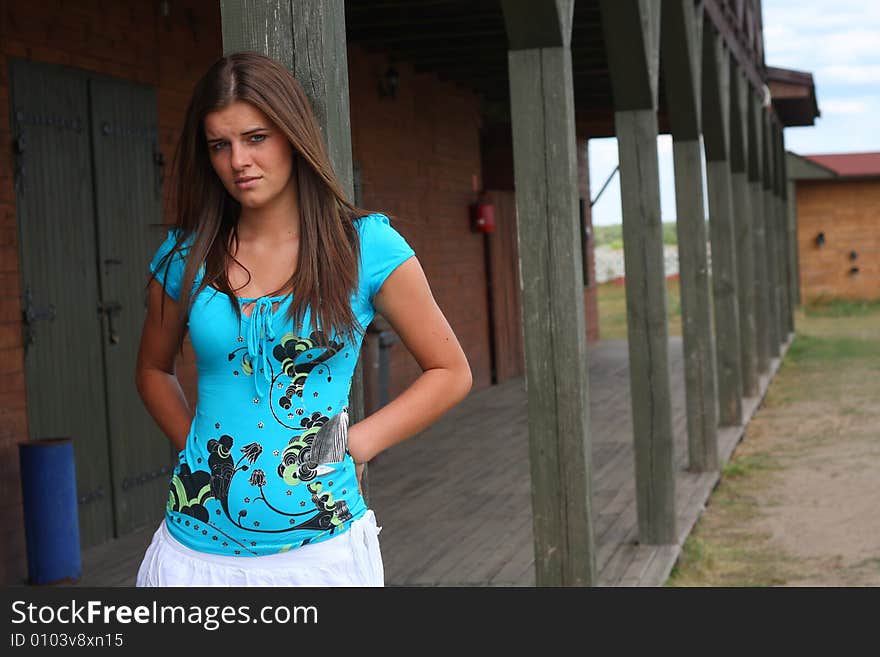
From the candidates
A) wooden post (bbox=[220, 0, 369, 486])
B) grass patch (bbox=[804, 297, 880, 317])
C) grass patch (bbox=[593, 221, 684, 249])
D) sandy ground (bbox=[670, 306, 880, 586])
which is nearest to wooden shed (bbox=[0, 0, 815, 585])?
wooden post (bbox=[220, 0, 369, 486])

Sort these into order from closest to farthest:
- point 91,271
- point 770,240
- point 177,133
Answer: point 91,271, point 177,133, point 770,240

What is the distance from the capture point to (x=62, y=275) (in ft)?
19.2

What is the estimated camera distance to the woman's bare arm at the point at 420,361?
6.72ft

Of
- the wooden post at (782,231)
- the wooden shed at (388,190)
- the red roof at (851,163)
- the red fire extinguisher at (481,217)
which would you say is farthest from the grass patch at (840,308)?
the wooden shed at (388,190)

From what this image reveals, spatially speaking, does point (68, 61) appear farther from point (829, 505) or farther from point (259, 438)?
point (829, 505)

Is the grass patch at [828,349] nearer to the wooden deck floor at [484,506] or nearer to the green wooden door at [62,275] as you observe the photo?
the wooden deck floor at [484,506]

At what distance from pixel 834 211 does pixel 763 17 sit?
11.8m

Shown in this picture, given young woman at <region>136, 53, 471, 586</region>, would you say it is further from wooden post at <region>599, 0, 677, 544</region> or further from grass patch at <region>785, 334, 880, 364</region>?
grass patch at <region>785, 334, 880, 364</region>

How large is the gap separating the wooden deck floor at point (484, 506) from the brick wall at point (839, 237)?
16880mm

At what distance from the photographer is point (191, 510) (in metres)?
1.96

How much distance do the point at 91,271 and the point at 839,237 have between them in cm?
2338

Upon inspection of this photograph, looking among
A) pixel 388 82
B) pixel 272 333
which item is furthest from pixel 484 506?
pixel 272 333

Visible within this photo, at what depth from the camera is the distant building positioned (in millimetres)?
27094

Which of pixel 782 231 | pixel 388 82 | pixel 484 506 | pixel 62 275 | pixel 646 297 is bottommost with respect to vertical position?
pixel 484 506
